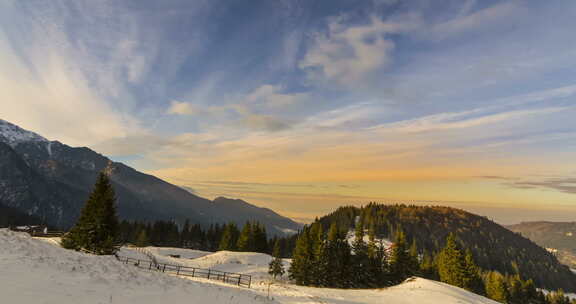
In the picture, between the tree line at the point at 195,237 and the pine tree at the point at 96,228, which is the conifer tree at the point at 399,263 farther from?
the pine tree at the point at 96,228

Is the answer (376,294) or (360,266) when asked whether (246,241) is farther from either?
(376,294)

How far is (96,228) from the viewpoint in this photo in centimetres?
3972

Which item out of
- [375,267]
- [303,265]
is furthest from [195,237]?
[375,267]

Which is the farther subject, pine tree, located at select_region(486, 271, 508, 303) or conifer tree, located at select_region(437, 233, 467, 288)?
pine tree, located at select_region(486, 271, 508, 303)

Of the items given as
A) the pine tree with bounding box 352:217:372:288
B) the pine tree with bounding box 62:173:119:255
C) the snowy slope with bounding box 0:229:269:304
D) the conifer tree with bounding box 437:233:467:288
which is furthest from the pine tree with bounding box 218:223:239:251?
the snowy slope with bounding box 0:229:269:304

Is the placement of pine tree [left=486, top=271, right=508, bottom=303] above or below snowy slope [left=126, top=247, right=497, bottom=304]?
below

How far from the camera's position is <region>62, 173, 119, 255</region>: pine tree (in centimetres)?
3909

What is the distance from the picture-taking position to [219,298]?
80.1ft

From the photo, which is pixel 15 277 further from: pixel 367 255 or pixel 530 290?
pixel 530 290

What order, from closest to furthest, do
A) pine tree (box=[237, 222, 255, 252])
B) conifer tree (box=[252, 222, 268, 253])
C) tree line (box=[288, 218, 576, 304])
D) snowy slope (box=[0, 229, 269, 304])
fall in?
snowy slope (box=[0, 229, 269, 304]) → tree line (box=[288, 218, 576, 304]) → pine tree (box=[237, 222, 255, 252]) → conifer tree (box=[252, 222, 268, 253])

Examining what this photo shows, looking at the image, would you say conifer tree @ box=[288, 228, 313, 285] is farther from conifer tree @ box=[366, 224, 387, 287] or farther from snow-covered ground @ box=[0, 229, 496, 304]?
snow-covered ground @ box=[0, 229, 496, 304]

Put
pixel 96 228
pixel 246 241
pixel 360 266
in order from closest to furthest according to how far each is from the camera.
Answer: pixel 96 228 < pixel 360 266 < pixel 246 241

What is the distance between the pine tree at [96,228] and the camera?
3909cm

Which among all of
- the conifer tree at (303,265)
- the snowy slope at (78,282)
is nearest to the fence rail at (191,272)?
the snowy slope at (78,282)
